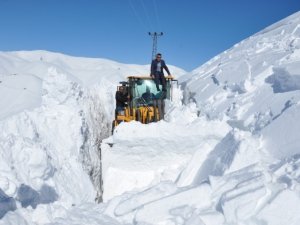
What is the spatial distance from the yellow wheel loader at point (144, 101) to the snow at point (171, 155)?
0.44 meters

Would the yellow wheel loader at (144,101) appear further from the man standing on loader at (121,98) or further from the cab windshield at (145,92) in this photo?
the man standing on loader at (121,98)

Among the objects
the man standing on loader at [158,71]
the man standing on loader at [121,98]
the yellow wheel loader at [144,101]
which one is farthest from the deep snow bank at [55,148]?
the man standing on loader at [158,71]

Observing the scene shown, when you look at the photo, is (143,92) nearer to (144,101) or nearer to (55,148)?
(144,101)

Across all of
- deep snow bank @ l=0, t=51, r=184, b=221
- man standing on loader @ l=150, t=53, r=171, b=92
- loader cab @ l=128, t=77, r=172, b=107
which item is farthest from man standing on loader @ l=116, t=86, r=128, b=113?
man standing on loader @ l=150, t=53, r=171, b=92

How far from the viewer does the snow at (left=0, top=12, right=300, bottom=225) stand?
422 cm

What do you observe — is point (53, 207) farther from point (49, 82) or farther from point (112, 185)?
point (49, 82)

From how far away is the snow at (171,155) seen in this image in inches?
166

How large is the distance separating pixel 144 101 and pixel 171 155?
82.3 inches

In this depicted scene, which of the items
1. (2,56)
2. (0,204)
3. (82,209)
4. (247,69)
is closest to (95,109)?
(247,69)

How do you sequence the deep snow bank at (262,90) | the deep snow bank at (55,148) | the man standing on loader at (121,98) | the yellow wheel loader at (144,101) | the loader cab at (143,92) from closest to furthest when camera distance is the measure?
the deep snow bank at (55,148) < the deep snow bank at (262,90) < the yellow wheel loader at (144,101) < the loader cab at (143,92) < the man standing on loader at (121,98)

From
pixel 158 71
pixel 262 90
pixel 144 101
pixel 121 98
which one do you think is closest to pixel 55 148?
pixel 144 101

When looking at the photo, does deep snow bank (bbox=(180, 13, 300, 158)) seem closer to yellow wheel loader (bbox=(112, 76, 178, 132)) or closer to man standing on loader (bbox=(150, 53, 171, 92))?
yellow wheel loader (bbox=(112, 76, 178, 132))

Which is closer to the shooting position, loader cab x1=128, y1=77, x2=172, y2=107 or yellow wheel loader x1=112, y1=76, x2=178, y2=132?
yellow wheel loader x1=112, y1=76, x2=178, y2=132

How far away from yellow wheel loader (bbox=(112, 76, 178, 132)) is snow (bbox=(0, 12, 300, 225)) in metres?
0.44
